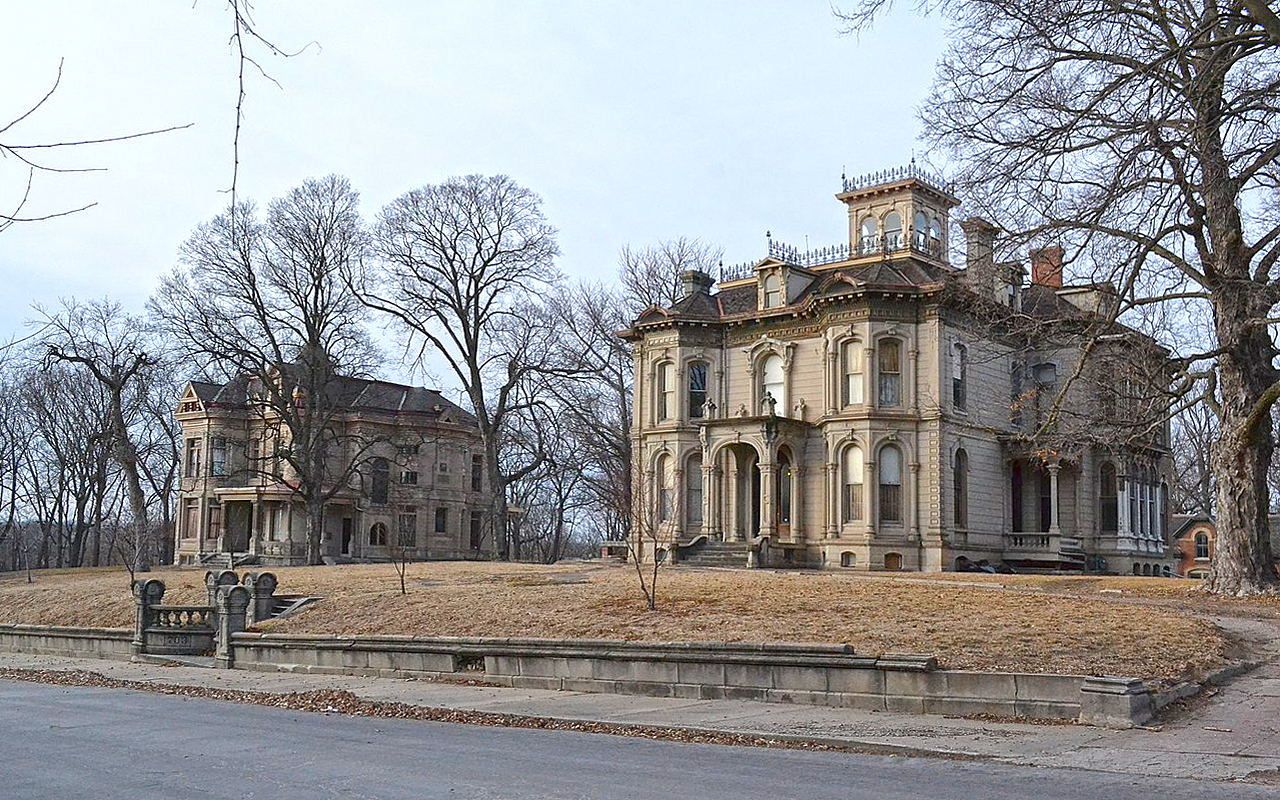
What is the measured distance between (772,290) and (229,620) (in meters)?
25.3

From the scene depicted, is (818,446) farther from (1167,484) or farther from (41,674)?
(41,674)

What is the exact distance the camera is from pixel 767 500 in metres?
42.2

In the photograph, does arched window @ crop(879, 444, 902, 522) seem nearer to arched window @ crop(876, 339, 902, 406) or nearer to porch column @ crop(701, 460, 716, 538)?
arched window @ crop(876, 339, 902, 406)

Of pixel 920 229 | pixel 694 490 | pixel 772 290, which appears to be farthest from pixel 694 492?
pixel 920 229

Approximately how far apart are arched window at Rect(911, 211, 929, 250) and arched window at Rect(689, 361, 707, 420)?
29.1 ft

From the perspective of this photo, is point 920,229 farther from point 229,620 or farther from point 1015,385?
point 229,620

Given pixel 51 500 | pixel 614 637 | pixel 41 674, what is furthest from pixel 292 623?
pixel 51 500

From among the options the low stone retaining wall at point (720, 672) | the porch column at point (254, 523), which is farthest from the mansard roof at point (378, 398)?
the low stone retaining wall at point (720, 672)

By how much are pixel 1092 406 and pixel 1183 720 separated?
26.1 meters

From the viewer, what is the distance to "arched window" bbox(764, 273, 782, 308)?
44.9 meters

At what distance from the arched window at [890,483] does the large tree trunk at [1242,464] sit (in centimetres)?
1518

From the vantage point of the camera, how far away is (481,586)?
2886cm

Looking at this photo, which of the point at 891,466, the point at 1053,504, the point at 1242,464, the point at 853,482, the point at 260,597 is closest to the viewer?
the point at 1242,464

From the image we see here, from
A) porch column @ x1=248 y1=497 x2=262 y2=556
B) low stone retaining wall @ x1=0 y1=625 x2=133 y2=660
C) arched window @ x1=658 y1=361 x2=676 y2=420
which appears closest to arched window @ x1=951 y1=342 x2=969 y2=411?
arched window @ x1=658 y1=361 x2=676 y2=420
